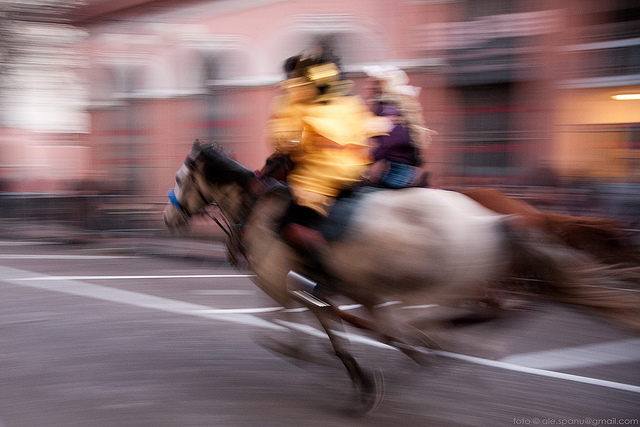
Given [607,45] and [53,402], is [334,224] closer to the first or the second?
[53,402]

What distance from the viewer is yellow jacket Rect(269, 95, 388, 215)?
3.62m

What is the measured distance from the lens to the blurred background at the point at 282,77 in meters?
10.7

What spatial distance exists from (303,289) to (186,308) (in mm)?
3371

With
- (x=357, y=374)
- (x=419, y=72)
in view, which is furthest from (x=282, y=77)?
(x=357, y=374)

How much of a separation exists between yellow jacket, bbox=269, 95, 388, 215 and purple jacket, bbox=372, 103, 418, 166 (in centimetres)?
58

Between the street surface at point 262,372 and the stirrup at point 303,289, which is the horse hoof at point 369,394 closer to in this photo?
the street surface at point 262,372

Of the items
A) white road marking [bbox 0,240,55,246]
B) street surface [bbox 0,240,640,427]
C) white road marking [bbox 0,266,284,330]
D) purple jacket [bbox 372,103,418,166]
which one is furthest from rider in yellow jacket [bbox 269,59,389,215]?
white road marking [bbox 0,240,55,246]

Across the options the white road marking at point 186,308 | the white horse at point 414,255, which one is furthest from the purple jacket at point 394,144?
the white road marking at point 186,308

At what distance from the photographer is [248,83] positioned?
14922 millimetres

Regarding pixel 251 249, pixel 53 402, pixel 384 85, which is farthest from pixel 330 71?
pixel 53 402

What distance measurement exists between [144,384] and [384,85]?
276 cm

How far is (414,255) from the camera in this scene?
350 centimetres

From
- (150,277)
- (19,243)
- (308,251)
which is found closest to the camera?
(308,251)

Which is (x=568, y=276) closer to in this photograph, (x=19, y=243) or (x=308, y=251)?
(x=308, y=251)
